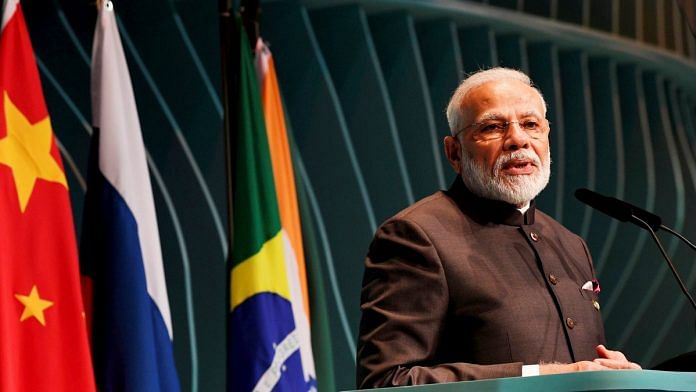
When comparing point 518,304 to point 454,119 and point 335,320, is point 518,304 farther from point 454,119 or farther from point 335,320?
point 335,320

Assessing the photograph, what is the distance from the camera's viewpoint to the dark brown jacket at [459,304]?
102 inches

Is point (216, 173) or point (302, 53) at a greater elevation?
point (302, 53)

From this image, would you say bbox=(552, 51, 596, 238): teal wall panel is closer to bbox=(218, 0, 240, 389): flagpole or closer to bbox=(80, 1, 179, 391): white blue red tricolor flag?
bbox=(218, 0, 240, 389): flagpole

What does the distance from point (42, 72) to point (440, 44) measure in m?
2.34

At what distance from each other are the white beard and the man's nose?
0.02 m

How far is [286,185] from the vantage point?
199 inches

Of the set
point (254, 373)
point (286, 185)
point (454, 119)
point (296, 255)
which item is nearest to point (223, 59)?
point (286, 185)

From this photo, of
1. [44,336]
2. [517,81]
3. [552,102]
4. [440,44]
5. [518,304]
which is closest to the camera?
[518,304]

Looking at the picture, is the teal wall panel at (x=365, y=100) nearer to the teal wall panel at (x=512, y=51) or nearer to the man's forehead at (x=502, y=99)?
the teal wall panel at (x=512, y=51)

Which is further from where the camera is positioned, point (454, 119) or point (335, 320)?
point (335, 320)

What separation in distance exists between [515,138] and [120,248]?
73.7 inches

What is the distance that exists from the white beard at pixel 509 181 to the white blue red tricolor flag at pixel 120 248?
5.65ft

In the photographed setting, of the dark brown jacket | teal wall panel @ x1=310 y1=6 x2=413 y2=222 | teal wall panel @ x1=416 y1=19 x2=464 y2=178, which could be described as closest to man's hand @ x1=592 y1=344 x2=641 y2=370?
the dark brown jacket

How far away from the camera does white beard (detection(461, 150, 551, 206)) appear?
113 inches
